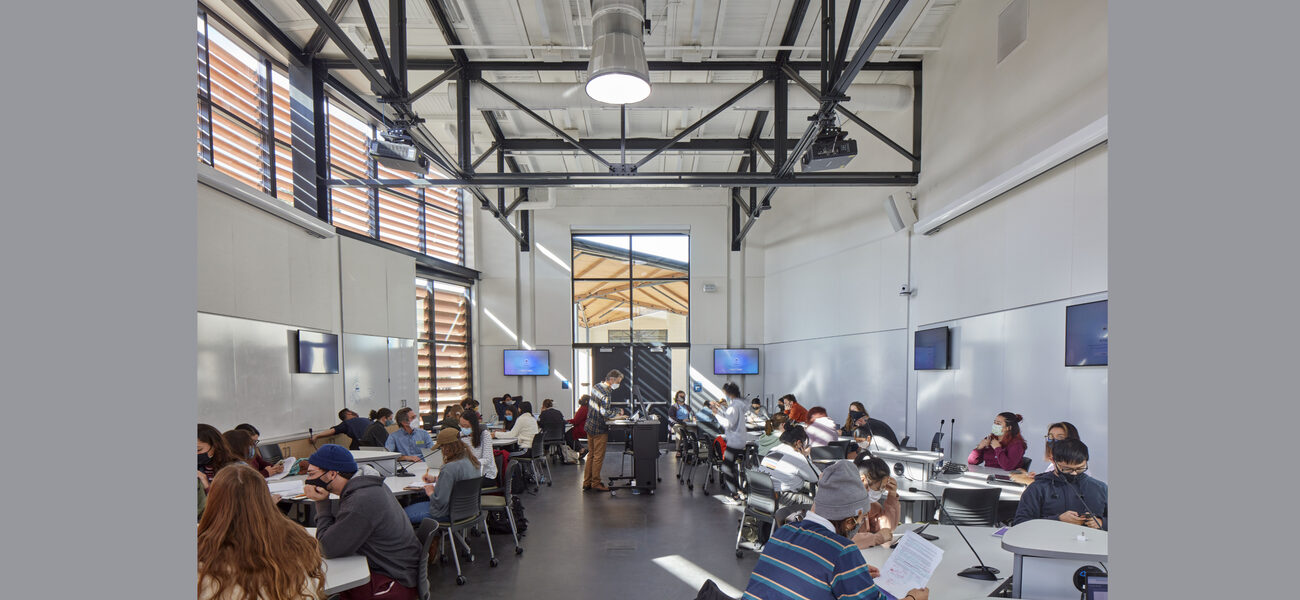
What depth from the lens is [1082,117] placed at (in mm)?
4531

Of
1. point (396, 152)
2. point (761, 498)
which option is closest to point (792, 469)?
point (761, 498)

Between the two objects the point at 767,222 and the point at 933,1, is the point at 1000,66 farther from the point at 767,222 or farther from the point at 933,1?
the point at 767,222

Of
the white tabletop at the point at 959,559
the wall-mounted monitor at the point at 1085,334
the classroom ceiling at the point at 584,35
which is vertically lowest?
the white tabletop at the point at 959,559

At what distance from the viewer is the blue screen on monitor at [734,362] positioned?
42.2 ft

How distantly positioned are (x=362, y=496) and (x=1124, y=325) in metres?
3.31

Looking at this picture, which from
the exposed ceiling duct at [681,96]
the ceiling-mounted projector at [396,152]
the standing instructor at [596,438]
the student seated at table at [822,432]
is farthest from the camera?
the standing instructor at [596,438]

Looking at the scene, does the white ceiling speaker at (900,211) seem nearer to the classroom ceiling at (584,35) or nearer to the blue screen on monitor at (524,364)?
the classroom ceiling at (584,35)

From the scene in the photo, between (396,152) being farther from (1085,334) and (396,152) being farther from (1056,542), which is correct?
(1085,334)

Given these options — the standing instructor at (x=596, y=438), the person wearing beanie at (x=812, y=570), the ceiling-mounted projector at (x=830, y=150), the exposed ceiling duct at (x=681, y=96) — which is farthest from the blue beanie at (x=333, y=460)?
the exposed ceiling duct at (x=681, y=96)

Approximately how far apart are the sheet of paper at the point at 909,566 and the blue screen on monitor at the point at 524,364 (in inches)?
424

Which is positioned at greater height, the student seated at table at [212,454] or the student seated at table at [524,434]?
the student seated at table at [212,454]

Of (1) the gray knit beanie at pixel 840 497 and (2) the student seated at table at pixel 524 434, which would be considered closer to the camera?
(1) the gray knit beanie at pixel 840 497

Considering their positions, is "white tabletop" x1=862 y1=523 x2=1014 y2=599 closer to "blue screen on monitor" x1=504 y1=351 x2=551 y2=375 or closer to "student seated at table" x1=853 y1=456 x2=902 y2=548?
"student seated at table" x1=853 y1=456 x2=902 y2=548

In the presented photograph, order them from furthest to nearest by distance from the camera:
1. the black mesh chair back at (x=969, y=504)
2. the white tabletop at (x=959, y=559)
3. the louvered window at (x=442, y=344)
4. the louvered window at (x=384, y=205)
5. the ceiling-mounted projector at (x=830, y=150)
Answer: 1. the louvered window at (x=442, y=344)
2. the louvered window at (x=384, y=205)
3. the ceiling-mounted projector at (x=830, y=150)
4. the black mesh chair back at (x=969, y=504)
5. the white tabletop at (x=959, y=559)
